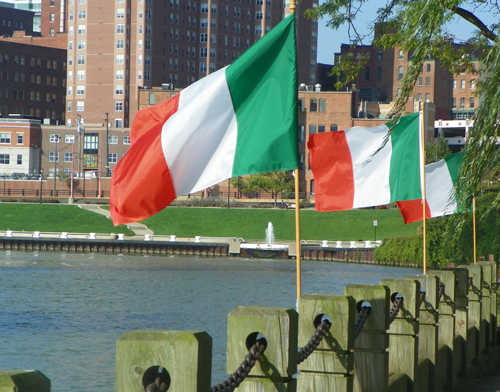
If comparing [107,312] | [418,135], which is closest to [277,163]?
[418,135]

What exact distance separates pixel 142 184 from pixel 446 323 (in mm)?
4718

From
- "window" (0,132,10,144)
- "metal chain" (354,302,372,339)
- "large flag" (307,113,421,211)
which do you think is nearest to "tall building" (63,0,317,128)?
"window" (0,132,10,144)

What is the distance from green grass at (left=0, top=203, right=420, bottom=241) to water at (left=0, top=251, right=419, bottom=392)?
1583 cm

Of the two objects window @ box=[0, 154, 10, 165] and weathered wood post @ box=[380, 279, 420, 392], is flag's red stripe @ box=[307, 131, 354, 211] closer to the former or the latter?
weathered wood post @ box=[380, 279, 420, 392]

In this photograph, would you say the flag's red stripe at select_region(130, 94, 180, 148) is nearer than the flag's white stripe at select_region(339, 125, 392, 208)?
Yes

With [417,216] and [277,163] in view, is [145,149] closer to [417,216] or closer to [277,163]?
[277,163]

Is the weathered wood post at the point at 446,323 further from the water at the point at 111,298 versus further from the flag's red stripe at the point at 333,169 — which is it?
the water at the point at 111,298

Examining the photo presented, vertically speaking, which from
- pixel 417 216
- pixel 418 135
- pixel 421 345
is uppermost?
pixel 418 135

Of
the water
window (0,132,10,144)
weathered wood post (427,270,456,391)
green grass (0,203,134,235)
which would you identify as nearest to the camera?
weathered wood post (427,270,456,391)

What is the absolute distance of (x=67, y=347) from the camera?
2545 cm

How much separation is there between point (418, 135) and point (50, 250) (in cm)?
5969

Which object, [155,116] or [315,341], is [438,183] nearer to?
[155,116]

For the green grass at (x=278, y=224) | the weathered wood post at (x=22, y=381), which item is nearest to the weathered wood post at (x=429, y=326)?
the weathered wood post at (x=22, y=381)

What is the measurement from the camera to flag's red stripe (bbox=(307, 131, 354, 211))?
12352mm
